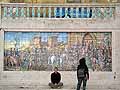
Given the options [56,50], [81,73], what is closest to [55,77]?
[56,50]

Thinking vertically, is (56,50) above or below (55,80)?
above

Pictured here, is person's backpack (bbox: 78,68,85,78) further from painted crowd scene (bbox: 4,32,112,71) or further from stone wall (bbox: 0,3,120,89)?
painted crowd scene (bbox: 4,32,112,71)

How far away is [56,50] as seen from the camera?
26875mm

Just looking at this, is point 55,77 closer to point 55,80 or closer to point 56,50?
point 55,80

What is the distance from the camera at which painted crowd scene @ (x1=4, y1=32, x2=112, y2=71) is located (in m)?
26.8

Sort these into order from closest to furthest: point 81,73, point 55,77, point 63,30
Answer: point 81,73
point 55,77
point 63,30

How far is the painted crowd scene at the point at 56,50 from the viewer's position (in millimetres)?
26750

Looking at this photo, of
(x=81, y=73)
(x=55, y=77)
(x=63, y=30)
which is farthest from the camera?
(x=63, y=30)

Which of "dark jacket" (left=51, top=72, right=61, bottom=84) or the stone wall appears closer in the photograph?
"dark jacket" (left=51, top=72, right=61, bottom=84)

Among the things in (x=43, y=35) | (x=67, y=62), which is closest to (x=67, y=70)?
(x=67, y=62)

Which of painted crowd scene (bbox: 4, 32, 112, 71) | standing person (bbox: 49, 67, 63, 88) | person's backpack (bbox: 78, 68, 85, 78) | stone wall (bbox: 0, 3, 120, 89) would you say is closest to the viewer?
person's backpack (bbox: 78, 68, 85, 78)

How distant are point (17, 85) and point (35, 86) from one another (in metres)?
1.03

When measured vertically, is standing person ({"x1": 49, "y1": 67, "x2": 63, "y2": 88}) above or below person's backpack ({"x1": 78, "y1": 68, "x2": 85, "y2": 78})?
below

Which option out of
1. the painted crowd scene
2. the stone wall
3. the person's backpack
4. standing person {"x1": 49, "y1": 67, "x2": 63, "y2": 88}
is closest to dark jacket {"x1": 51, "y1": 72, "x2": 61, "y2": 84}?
standing person {"x1": 49, "y1": 67, "x2": 63, "y2": 88}
